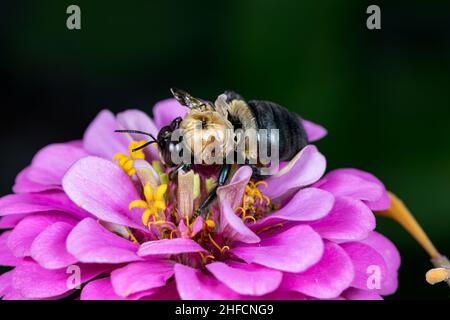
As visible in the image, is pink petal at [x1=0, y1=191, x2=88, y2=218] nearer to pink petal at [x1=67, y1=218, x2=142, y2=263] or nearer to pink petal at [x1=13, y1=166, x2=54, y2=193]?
pink petal at [x1=13, y1=166, x2=54, y2=193]

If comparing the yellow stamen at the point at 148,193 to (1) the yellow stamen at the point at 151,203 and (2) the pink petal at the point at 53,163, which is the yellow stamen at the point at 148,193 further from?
(2) the pink petal at the point at 53,163

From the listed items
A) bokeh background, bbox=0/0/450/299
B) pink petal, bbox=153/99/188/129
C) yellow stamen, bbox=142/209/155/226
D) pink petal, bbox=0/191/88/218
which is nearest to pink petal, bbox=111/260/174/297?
yellow stamen, bbox=142/209/155/226

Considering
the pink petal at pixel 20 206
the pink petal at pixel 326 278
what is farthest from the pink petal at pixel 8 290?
the pink petal at pixel 326 278

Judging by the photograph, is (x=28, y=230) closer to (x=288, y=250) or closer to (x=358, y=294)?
(x=288, y=250)

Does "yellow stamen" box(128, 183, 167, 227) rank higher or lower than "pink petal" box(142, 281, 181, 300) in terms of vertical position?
higher

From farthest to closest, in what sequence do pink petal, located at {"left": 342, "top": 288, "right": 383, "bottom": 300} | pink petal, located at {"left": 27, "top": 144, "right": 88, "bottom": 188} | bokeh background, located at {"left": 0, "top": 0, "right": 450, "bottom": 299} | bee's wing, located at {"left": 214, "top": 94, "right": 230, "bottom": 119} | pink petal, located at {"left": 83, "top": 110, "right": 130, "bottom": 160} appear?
bokeh background, located at {"left": 0, "top": 0, "right": 450, "bottom": 299}
pink petal, located at {"left": 83, "top": 110, "right": 130, "bottom": 160}
pink petal, located at {"left": 27, "top": 144, "right": 88, "bottom": 188}
bee's wing, located at {"left": 214, "top": 94, "right": 230, "bottom": 119}
pink petal, located at {"left": 342, "top": 288, "right": 383, "bottom": 300}

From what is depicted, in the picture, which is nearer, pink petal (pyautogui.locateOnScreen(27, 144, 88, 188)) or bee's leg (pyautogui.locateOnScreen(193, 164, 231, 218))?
bee's leg (pyautogui.locateOnScreen(193, 164, 231, 218))

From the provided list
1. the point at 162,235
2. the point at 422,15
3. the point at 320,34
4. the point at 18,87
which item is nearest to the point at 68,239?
the point at 162,235
